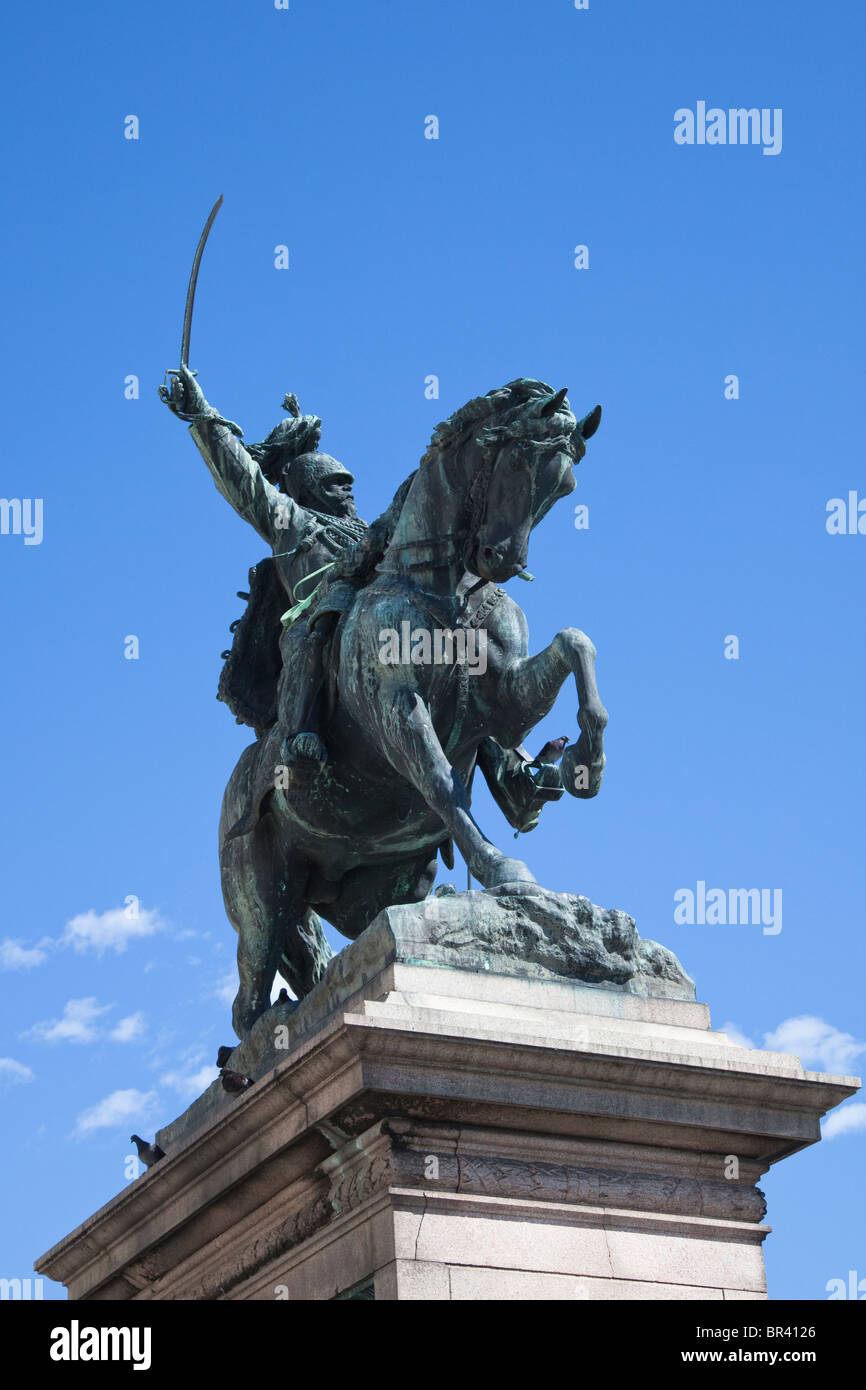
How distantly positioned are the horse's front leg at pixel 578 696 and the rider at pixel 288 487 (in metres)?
1.75

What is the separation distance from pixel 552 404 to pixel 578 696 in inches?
62.6

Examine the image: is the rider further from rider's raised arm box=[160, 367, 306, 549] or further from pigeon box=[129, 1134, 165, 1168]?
pigeon box=[129, 1134, 165, 1168]

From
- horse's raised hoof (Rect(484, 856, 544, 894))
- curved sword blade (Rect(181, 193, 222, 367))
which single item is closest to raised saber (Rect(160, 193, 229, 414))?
curved sword blade (Rect(181, 193, 222, 367))

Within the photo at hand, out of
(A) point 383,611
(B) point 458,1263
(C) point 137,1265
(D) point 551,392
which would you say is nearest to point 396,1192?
(B) point 458,1263

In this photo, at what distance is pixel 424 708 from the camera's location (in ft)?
37.7

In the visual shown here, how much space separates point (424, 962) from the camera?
33.9ft

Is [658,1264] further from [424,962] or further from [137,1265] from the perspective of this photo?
[137,1265]

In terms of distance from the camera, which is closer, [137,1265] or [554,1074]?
[554,1074]

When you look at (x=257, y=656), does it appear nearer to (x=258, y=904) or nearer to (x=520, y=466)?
(x=258, y=904)

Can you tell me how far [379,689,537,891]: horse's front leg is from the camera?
10977 millimetres

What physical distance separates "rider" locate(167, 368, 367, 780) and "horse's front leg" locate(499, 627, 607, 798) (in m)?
1.75
